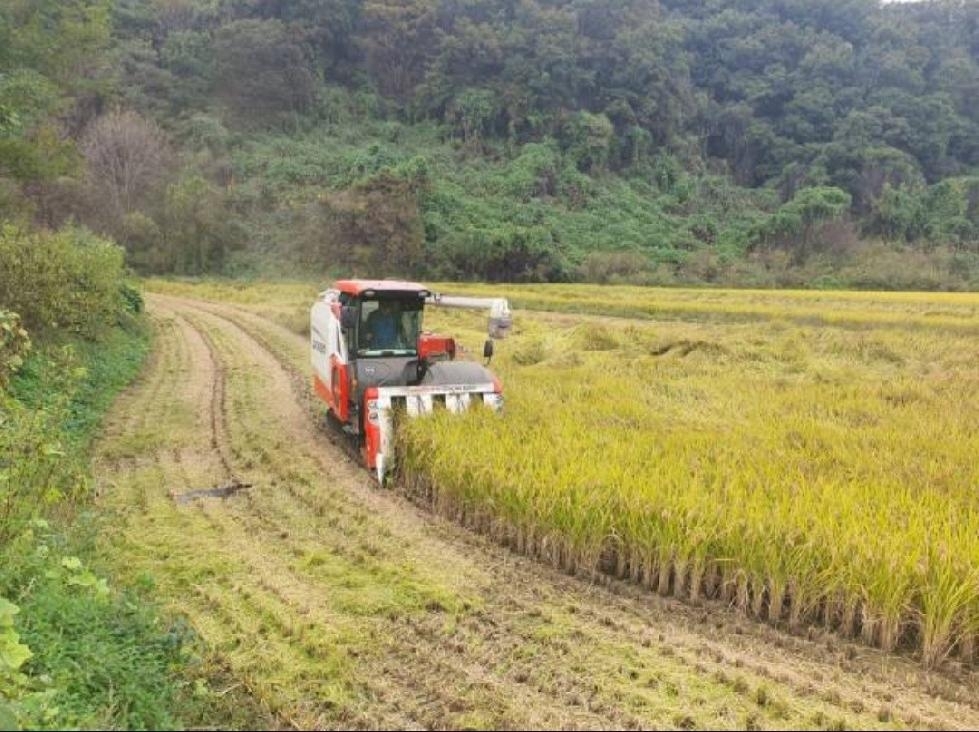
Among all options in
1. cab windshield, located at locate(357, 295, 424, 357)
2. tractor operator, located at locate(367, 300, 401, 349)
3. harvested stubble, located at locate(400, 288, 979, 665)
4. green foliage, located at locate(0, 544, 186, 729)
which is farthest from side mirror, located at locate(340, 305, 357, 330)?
green foliage, located at locate(0, 544, 186, 729)

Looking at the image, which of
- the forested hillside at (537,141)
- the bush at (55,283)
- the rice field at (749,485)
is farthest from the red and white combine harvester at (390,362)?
the forested hillside at (537,141)

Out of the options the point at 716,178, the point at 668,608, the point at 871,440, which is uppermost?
the point at 716,178

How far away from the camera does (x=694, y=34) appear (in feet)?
228

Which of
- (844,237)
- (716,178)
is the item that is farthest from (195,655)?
(716,178)

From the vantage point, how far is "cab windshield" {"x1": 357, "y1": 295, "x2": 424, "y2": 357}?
822 cm

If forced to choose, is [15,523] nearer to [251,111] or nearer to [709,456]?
[709,456]

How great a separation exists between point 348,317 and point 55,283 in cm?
692

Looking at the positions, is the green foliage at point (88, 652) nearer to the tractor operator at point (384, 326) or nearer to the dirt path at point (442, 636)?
the dirt path at point (442, 636)

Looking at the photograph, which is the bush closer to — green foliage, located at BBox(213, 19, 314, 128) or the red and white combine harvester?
the red and white combine harvester

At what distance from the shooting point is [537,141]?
175 ft

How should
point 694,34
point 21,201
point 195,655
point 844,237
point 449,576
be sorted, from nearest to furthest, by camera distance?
1. point 195,655
2. point 449,576
3. point 21,201
4. point 844,237
5. point 694,34

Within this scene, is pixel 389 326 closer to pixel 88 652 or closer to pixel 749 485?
pixel 749 485

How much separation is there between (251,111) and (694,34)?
4511cm

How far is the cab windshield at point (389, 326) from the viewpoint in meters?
8.22
